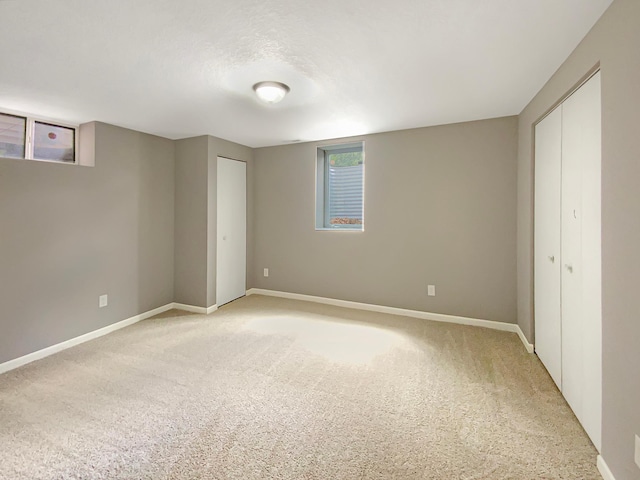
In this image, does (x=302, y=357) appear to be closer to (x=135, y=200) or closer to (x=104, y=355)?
(x=104, y=355)

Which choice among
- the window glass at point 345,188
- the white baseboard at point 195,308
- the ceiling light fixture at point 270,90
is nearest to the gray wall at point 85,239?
the white baseboard at point 195,308

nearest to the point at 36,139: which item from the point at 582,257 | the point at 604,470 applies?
the point at 582,257

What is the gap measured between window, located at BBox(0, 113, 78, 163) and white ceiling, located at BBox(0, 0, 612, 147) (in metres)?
0.19

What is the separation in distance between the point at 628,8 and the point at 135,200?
4367 mm

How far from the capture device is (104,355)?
9.41 feet

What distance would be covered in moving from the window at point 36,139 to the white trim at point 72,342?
1812 millimetres

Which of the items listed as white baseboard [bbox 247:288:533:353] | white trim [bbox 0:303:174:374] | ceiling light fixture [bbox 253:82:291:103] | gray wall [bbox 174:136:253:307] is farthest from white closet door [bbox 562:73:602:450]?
white trim [bbox 0:303:174:374]

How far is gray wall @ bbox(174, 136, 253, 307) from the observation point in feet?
13.3

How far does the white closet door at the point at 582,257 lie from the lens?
169cm

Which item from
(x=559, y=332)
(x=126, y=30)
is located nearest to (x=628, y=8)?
(x=559, y=332)

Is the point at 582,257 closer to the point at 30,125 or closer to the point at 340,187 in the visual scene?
the point at 340,187

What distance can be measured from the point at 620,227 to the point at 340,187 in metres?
3.46

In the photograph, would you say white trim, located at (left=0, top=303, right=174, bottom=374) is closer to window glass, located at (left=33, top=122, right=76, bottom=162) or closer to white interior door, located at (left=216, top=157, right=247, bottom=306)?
white interior door, located at (left=216, top=157, right=247, bottom=306)

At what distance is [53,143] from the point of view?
3223 mm
